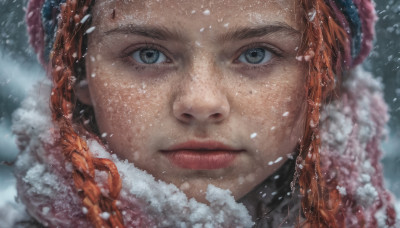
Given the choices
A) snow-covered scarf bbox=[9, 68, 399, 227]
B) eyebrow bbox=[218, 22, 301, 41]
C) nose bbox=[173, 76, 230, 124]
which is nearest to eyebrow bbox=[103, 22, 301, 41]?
eyebrow bbox=[218, 22, 301, 41]

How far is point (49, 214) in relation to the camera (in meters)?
1.33

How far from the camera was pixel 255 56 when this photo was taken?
53.1 inches

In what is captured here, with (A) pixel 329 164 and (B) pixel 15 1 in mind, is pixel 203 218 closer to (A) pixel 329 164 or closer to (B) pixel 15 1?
(A) pixel 329 164

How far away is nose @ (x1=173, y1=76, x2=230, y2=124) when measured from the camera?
48.4 inches

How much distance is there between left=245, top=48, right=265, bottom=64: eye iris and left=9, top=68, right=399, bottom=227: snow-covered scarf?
14.6 inches

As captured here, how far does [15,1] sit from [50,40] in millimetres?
241

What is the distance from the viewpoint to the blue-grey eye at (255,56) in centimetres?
134

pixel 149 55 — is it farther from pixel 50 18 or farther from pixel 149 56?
pixel 50 18

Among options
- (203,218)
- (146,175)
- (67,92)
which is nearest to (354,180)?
(203,218)

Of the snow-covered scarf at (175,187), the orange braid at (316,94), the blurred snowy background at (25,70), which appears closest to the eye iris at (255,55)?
the orange braid at (316,94)

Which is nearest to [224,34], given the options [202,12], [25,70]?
[202,12]

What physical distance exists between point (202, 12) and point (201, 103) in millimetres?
239

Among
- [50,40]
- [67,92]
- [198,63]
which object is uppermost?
[50,40]

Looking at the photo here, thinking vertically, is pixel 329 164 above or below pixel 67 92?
below
